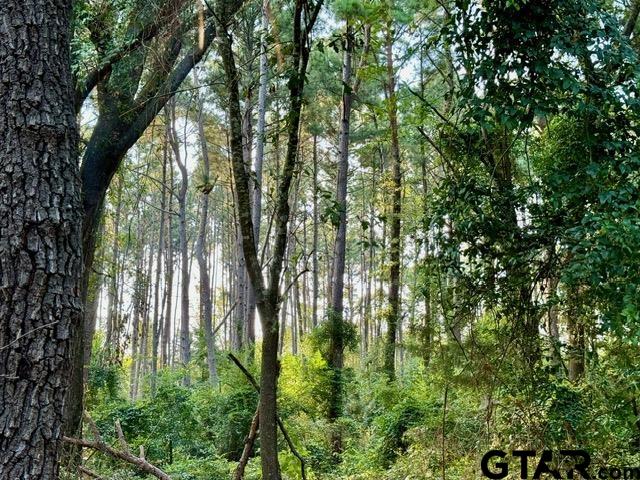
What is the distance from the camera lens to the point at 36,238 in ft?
7.27

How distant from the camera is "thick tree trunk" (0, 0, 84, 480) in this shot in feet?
6.93

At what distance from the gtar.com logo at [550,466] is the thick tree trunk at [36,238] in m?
3.32

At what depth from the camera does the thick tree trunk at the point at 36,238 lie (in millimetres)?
2113

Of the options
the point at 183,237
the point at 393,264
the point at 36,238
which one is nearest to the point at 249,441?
the point at 36,238

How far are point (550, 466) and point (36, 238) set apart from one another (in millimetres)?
3862

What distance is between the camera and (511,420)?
444 cm

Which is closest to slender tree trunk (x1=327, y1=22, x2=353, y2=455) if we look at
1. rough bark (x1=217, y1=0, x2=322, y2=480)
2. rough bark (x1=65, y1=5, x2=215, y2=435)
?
rough bark (x1=65, y1=5, x2=215, y2=435)

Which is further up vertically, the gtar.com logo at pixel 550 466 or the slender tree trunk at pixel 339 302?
the slender tree trunk at pixel 339 302

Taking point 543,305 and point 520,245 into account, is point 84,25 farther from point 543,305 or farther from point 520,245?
point 543,305

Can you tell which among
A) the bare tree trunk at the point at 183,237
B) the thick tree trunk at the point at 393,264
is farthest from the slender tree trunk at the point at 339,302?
the bare tree trunk at the point at 183,237

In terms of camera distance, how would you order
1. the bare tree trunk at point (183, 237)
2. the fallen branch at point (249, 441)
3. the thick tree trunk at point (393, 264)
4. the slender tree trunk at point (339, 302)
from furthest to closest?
1. the bare tree trunk at point (183, 237)
2. the thick tree trunk at point (393, 264)
3. the slender tree trunk at point (339, 302)
4. the fallen branch at point (249, 441)

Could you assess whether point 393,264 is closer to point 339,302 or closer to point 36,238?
point 339,302

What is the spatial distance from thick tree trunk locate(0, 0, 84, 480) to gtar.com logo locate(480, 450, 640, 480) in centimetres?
332

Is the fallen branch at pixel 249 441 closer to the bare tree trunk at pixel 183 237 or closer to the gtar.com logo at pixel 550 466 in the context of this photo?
the gtar.com logo at pixel 550 466
